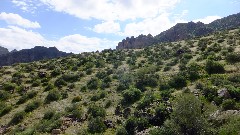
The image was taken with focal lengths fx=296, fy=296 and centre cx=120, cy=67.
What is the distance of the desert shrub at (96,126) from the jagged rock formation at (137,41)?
108 m

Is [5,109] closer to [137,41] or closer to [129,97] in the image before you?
[129,97]

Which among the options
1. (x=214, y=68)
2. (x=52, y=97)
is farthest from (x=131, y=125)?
(x=214, y=68)

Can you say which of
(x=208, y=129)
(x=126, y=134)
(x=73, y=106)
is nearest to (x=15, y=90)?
(x=73, y=106)

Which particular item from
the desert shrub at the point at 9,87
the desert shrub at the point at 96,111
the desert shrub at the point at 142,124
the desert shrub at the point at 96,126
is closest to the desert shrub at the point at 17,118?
the desert shrub at the point at 96,111

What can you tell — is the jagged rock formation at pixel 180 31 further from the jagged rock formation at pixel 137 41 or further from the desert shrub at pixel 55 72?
the desert shrub at pixel 55 72

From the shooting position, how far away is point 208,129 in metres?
23.3

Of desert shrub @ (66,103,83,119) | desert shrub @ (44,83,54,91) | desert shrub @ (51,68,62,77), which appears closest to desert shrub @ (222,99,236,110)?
desert shrub @ (66,103,83,119)

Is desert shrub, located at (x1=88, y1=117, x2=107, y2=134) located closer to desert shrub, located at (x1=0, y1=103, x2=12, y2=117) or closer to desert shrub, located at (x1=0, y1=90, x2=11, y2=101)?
desert shrub, located at (x1=0, y1=103, x2=12, y2=117)

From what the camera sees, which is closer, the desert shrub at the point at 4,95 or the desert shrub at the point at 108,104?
the desert shrub at the point at 108,104

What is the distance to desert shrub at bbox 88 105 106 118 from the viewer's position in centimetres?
3349

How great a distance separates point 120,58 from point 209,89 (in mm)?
32157

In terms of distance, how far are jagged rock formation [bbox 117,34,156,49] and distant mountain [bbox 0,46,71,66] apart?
38.5m

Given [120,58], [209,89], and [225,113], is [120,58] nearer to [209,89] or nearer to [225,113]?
[209,89]

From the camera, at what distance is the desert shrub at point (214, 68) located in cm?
4084
